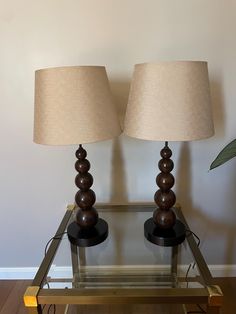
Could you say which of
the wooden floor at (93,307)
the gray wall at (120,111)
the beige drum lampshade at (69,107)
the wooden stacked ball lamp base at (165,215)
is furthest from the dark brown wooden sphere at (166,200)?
the wooden floor at (93,307)

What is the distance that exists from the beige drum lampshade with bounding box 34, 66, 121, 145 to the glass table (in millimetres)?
479

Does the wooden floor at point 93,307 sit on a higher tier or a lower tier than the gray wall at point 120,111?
lower

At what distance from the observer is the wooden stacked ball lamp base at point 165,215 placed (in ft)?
3.44

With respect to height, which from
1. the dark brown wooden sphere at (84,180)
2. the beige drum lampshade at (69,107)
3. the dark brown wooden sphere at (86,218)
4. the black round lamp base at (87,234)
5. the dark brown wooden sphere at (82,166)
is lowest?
the black round lamp base at (87,234)

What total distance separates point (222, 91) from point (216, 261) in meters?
0.95

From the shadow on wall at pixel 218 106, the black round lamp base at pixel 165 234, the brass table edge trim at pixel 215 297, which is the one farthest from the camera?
the shadow on wall at pixel 218 106

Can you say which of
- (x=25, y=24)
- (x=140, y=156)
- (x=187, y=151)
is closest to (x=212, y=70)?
(x=187, y=151)

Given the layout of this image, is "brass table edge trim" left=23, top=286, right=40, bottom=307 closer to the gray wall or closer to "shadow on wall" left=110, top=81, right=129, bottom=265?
"shadow on wall" left=110, top=81, right=129, bottom=265

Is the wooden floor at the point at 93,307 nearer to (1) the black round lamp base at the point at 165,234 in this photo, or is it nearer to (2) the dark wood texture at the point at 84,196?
(1) the black round lamp base at the point at 165,234

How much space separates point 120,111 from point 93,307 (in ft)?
3.24

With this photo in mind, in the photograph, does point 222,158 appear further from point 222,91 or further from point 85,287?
point 85,287

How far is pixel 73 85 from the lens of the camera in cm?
85

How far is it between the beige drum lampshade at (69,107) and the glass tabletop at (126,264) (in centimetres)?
48

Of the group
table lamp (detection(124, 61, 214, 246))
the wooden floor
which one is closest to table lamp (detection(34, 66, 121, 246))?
table lamp (detection(124, 61, 214, 246))
